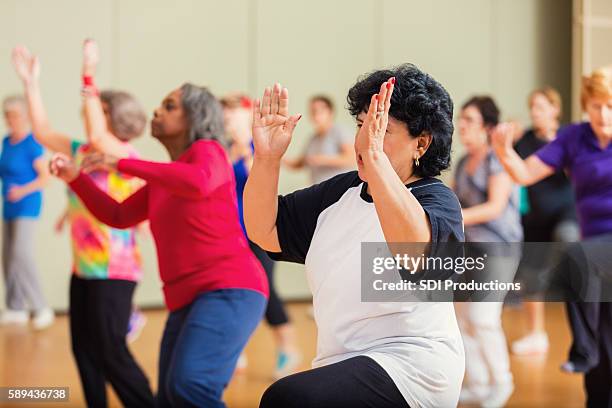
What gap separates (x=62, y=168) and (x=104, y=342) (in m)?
0.77

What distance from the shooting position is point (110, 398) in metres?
4.21

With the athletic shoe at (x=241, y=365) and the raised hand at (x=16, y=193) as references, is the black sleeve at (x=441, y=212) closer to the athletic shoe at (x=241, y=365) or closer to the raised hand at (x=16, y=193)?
the athletic shoe at (x=241, y=365)

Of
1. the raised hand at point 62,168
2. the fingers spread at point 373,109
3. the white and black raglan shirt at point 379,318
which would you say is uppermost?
the fingers spread at point 373,109

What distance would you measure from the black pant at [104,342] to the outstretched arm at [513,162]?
1456 millimetres

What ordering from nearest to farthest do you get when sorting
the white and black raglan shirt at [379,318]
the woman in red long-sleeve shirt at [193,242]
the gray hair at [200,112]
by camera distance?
1. the white and black raglan shirt at [379,318]
2. the woman in red long-sleeve shirt at [193,242]
3. the gray hair at [200,112]

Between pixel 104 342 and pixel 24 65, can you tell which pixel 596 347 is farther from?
pixel 24 65

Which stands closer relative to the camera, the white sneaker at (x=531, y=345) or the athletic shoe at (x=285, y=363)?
the athletic shoe at (x=285, y=363)

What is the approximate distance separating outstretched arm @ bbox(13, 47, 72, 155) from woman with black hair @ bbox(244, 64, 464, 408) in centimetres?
164

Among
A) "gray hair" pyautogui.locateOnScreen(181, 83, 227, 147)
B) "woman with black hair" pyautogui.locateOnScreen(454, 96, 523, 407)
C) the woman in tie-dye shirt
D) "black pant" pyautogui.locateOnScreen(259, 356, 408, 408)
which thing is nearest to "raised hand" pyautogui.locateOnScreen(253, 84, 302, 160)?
"black pant" pyautogui.locateOnScreen(259, 356, 408, 408)

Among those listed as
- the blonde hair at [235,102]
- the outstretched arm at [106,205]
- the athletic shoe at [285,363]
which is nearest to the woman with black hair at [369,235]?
the outstretched arm at [106,205]

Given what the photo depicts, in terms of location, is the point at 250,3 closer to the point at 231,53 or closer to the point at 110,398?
the point at 231,53

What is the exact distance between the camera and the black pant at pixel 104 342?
3455 millimetres

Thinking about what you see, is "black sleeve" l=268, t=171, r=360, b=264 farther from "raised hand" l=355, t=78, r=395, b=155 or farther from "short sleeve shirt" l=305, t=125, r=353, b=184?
"short sleeve shirt" l=305, t=125, r=353, b=184

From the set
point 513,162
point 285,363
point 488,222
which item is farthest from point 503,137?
point 285,363
